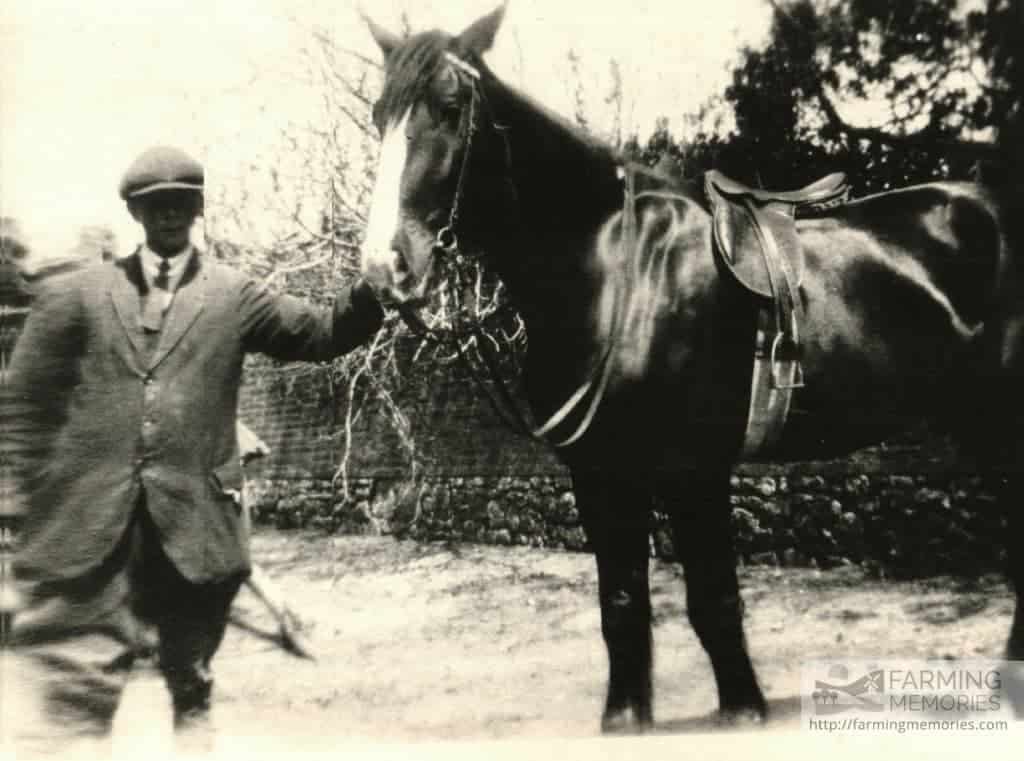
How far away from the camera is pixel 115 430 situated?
2623mm

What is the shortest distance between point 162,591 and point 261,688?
623 mm

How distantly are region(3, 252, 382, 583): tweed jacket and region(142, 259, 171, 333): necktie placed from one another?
25 mm

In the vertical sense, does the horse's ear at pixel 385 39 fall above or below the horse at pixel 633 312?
above

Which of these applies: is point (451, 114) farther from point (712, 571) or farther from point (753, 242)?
point (712, 571)

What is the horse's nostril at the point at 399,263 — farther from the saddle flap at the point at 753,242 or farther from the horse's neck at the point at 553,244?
the saddle flap at the point at 753,242

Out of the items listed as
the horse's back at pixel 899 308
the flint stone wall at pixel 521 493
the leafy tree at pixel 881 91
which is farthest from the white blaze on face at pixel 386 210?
the flint stone wall at pixel 521 493

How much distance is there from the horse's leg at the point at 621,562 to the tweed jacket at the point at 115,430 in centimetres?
90

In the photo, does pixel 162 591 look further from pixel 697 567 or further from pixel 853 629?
pixel 853 629

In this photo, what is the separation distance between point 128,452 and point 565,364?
1.30 m

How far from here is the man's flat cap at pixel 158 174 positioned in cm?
265

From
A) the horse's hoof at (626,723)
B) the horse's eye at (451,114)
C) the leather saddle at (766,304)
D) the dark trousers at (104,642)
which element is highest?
the horse's eye at (451,114)

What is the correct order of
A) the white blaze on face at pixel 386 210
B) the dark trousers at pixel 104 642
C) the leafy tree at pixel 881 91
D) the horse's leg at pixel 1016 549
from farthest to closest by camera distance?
the leafy tree at pixel 881 91
the horse's leg at pixel 1016 549
the dark trousers at pixel 104 642
the white blaze on face at pixel 386 210

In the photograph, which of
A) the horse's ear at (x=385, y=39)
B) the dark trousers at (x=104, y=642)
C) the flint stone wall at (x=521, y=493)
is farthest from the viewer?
the flint stone wall at (x=521, y=493)

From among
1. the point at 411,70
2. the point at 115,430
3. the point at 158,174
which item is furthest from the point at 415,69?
the point at 115,430
